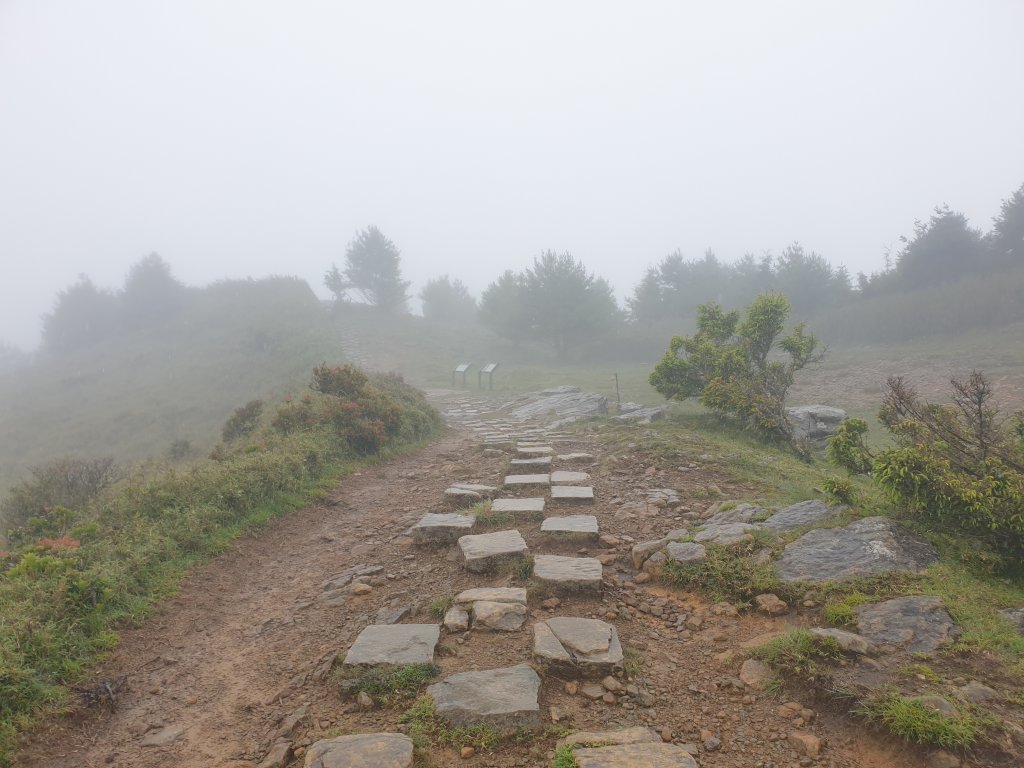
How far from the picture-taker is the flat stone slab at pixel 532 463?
24.2 feet

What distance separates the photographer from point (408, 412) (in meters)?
10.8

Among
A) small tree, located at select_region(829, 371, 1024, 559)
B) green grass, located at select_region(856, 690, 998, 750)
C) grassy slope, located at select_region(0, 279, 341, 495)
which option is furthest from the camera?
grassy slope, located at select_region(0, 279, 341, 495)

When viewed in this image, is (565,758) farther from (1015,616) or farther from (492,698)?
(1015,616)

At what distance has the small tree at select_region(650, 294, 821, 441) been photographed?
897 centimetres

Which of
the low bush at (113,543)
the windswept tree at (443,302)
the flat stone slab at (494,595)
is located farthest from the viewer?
the windswept tree at (443,302)

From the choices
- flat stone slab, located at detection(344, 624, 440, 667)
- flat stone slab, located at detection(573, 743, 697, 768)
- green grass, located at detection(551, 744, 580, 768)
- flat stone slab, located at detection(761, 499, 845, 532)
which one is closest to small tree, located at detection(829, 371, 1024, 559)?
flat stone slab, located at detection(761, 499, 845, 532)

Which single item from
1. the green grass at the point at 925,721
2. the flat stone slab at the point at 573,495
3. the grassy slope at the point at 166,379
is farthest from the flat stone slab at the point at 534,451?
the grassy slope at the point at 166,379

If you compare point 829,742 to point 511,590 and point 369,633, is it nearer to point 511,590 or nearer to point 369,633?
point 511,590

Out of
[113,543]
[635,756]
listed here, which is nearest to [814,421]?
[635,756]

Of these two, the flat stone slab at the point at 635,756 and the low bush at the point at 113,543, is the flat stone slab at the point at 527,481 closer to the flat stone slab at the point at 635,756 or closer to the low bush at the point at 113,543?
the low bush at the point at 113,543

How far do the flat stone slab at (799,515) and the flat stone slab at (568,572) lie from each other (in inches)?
57.0

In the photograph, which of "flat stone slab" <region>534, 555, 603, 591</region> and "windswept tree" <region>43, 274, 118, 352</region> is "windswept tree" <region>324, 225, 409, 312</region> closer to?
"windswept tree" <region>43, 274, 118, 352</region>

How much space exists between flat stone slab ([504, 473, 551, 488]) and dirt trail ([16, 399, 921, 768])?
1.38 metres

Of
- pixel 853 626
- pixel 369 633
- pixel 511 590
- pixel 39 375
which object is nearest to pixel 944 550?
pixel 853 626
